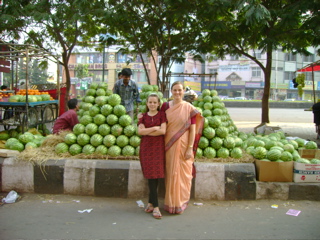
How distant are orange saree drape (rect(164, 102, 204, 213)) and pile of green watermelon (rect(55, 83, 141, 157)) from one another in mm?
1025

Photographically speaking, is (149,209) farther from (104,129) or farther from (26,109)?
(26,109)

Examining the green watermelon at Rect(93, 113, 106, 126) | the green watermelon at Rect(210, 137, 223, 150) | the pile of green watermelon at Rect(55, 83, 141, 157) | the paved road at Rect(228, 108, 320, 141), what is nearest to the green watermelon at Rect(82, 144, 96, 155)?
the pile of green watermelon at Rect(55, 83, 141, 157)

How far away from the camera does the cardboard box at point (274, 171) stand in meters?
4.42

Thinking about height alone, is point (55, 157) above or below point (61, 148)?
below

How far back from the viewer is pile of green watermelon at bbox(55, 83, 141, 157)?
15.6 feet

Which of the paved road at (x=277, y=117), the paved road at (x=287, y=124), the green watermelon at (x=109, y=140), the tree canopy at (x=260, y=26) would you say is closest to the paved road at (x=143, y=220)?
the green watermelon at (x=109, y=140)

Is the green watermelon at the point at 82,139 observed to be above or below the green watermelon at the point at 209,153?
above

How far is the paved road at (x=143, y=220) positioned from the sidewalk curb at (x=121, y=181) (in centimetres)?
12

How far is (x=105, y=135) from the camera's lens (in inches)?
191

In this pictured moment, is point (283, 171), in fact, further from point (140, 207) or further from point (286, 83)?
point (286, 83)

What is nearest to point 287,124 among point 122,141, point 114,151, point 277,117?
point 277,117

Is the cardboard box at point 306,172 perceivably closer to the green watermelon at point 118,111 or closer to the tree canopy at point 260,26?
the green watermelon at point 118,111

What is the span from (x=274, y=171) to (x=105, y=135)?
2727mm

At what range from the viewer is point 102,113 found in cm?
498
